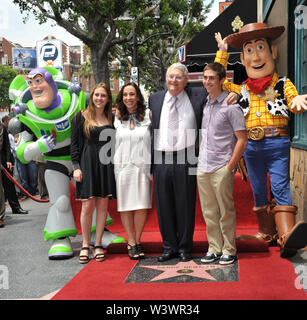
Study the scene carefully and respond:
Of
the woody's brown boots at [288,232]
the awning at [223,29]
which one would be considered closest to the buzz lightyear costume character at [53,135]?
the woody's brown boots at [288,232]

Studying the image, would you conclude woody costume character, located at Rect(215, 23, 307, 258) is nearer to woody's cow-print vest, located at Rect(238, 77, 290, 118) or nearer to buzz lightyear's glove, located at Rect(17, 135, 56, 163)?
woody's cow-print vest, located at Rect(238, 77, 290, 118)

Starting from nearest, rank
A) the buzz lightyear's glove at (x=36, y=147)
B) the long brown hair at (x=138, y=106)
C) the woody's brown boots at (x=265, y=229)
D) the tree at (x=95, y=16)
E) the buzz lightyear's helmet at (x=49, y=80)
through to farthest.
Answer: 1. the long brown hair at (x=138, y=106)
2. the woody's brown boots at (x=265, y=229)
3. the buzz lightyear's glove at (x=36, y=147)
4. the buzz lightyear's helmet at (x=49, y=80)
5. the tree at (x=95, y=16)

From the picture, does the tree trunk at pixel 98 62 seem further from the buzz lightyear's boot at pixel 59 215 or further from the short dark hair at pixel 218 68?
the short dark hair at pixel 218 68

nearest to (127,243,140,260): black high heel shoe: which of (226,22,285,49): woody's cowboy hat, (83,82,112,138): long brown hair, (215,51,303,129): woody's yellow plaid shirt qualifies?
(83,82,112,138): long brown hair

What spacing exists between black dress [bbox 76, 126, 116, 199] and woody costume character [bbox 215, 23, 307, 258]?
1.36 m

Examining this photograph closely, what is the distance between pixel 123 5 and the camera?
13.7 metres

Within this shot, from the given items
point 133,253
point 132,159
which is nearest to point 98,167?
point 132,159

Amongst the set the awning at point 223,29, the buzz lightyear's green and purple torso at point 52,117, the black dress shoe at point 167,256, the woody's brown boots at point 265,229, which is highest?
the awning at point 223,29

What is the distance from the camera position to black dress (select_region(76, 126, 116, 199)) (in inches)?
172

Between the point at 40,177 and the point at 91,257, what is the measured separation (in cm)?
562

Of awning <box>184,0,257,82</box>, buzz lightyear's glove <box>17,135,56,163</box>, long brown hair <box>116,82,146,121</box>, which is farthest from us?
awning <box>184,0,257,82</box>

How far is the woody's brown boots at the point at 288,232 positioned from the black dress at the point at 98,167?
5.40ft

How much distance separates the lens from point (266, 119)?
4262 mm

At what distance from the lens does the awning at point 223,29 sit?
9.46m
